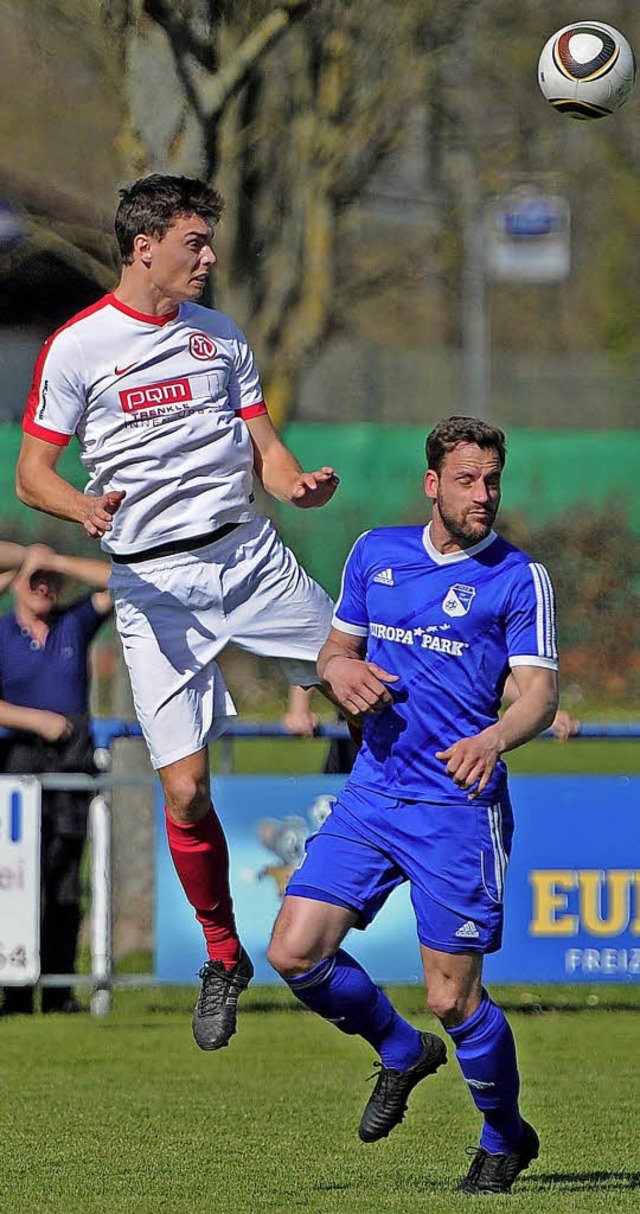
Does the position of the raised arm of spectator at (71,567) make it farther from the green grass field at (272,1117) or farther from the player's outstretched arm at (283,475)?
the green grass field at (272,1117)

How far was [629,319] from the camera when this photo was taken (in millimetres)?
38719

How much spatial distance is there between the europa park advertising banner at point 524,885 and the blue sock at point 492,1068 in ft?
12.5

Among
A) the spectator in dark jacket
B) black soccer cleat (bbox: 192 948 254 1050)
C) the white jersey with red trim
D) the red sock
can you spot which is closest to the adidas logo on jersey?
black soccer cleat (bbox: 192 948 254 1050)

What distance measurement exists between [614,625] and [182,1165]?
1771 centimetres

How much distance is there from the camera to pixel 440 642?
6.48 m

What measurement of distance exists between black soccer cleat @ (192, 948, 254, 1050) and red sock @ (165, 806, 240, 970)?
0.04m

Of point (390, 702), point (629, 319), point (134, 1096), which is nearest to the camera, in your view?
point (390, 702)


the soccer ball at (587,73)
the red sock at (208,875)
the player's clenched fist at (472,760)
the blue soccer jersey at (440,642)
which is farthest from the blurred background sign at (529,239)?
the player's clenched fist at (472,760)

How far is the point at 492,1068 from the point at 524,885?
3956 millimetres

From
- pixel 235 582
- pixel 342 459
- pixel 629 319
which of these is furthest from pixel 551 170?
pixel 235 582

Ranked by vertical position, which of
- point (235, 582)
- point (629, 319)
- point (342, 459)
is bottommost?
point (235, 582)

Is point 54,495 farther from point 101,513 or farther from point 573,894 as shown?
point 573,894

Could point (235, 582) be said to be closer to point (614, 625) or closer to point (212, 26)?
point (212, 26)

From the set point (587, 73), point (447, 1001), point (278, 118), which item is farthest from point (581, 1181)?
point (278, 118)
